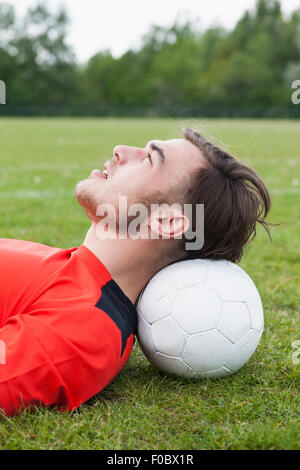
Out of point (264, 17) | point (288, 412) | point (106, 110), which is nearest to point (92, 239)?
point (288, 412)

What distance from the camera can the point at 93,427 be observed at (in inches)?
96.9

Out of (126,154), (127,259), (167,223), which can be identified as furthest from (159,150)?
(127,259)

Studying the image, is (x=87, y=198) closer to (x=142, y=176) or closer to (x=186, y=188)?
(x=142, y=176)

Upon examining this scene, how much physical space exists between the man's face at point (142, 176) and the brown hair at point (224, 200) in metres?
0.08

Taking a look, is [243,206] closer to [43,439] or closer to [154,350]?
[154,350]

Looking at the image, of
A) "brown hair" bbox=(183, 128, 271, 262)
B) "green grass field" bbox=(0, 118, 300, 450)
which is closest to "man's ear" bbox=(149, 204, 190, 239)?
"brown hair" bbox=(183, 128, 271, 262)

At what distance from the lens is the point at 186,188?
3031 millimetres

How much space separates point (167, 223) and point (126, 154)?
48 cm

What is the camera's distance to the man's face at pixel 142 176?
2.94 m

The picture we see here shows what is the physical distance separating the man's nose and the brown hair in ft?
1.15

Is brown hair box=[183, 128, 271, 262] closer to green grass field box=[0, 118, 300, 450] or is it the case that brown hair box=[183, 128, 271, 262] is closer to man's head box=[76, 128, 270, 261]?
man's head box=[76, 128, 270, 261]

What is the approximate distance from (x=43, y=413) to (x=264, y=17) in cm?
9341

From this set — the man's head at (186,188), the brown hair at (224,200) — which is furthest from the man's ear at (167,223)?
the brown hair at (224,200)

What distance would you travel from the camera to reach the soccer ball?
2.91m
